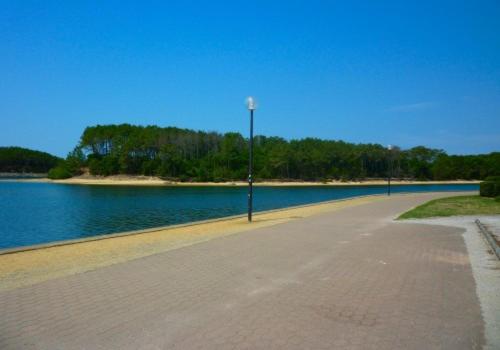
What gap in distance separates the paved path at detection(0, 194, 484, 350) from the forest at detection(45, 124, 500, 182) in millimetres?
103405

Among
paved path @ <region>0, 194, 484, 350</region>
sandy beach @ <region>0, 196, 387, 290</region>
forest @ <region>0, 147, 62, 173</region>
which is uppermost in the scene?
forest @ <region>0, 147, 62, 173</region>

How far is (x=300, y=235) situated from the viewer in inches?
490

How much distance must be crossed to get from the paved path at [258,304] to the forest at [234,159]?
339ft

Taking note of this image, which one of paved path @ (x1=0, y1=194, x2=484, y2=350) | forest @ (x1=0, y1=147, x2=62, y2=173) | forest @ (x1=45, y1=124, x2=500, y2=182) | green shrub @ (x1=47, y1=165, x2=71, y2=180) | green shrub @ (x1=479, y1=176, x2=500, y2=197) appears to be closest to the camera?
paved path @ (x1=0, y1=194, x2=484, y2=350)

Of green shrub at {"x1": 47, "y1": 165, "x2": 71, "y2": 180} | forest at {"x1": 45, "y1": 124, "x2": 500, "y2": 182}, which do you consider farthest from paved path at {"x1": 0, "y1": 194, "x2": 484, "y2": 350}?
green shrub at {"x1": 47, "y1": 165, "x2": 71, "y2": 180}

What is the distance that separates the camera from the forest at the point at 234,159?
11712 centimetres

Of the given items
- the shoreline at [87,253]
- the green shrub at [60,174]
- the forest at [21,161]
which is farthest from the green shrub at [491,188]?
the forest at [21,161]

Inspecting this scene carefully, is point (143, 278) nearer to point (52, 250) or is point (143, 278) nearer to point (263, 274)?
point (263, 274)

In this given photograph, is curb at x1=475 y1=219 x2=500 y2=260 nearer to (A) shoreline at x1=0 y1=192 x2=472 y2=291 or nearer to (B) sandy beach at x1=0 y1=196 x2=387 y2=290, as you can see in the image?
(A) shoreline at x1=0 y1=192 x2=472 y2=291

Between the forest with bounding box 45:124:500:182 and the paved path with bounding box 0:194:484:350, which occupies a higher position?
the forest with bounding box 45:124:500:182

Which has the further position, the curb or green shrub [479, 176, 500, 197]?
green shrub [479, 176, 500, 197]

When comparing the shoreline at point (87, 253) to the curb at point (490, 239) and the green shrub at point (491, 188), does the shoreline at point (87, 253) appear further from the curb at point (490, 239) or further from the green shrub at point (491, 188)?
the green shrub at point (491, 188)

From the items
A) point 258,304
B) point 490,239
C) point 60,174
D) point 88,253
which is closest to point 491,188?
point 490,239

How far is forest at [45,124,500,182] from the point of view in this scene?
11712 centimetres
